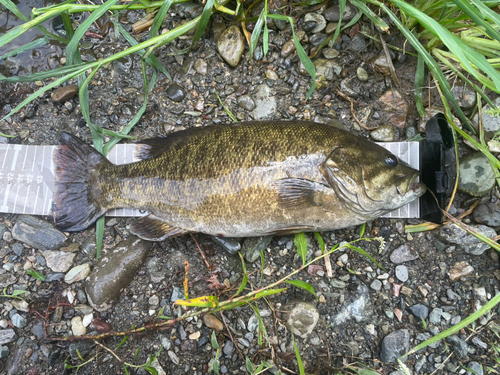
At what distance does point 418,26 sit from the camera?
→ 3.33 m

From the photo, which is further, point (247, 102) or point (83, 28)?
point (247, 102)

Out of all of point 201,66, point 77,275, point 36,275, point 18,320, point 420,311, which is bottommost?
point 18,320

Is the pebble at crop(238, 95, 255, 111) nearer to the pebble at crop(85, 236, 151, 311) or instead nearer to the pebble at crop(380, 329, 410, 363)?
the pebble at crop(85, 236, 151, 311)

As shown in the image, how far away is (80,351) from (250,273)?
6.14 ft

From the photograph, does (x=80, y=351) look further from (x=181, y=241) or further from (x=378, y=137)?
(x=378, y=137)

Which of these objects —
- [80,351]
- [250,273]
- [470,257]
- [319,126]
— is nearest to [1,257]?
[80,351]

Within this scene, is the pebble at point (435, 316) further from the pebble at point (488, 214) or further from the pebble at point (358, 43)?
the pebble at point (358, 43)

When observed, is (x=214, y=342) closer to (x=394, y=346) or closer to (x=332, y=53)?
(x=394, y=346)

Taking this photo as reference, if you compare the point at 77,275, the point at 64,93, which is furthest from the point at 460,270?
the point at 64,93

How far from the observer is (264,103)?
3496 mm

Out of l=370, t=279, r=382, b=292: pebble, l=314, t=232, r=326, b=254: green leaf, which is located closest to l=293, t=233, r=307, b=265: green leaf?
l=314, t=232, r=326, b=254: green leaf

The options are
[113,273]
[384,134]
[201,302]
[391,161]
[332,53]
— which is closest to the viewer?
[201,302]

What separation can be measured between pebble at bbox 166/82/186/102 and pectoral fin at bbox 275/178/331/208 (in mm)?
1589

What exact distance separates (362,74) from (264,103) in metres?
1.11
